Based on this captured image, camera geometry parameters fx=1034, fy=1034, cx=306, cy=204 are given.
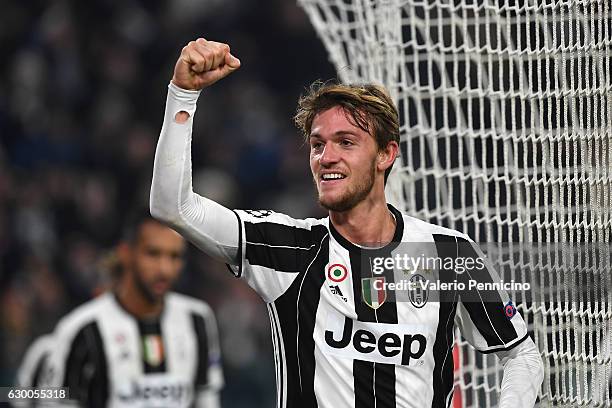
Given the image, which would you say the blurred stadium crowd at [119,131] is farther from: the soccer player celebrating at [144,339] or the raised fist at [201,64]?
the raised fist at [201,64]

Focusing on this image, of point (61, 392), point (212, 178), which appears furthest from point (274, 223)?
point (212, 178)

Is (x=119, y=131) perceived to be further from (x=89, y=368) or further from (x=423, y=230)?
(x=423, y=230)

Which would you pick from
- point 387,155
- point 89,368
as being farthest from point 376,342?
point 89,368

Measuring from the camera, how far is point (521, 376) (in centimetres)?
312

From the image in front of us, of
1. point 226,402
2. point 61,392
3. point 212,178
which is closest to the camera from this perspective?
point 61,392

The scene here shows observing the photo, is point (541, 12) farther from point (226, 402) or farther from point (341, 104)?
point (226, 402)

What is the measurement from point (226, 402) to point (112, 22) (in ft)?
13.7

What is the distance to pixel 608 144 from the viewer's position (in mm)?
3617

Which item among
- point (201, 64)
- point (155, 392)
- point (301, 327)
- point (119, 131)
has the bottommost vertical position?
point (155, 392)

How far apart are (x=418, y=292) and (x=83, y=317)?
2.69 m

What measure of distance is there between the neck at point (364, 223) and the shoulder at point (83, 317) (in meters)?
2.46

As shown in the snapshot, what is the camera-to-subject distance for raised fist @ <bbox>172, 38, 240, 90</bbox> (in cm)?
273

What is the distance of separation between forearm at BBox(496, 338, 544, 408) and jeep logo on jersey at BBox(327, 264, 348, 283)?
0.57 metres

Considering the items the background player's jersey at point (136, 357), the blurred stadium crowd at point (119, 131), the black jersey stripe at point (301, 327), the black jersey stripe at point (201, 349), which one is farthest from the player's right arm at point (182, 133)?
the blurred stadium crowd at point (119, 131)
